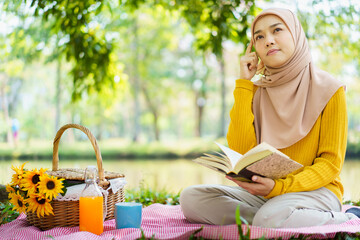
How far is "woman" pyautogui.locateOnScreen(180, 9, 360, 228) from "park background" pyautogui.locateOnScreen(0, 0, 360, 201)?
1435mm

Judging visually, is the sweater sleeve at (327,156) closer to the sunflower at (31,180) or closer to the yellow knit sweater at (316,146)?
the yellow knit sweater at (316,146)

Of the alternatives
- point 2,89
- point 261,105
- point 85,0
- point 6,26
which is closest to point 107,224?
point 261,105

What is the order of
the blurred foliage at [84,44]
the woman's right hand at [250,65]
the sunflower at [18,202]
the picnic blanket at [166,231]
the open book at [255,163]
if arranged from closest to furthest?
the open book at [255,163], the picnic blanket at [166,231], the sunflower at [18,202], the woman's right hand at [250,65], the blurred foliage at [84,44]

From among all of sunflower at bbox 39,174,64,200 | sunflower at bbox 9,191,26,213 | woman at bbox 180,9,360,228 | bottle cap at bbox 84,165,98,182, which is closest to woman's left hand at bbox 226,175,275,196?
woman at bbox 180,9,360,228

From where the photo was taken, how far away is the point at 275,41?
1.89 metres

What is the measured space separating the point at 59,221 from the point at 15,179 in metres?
0.31

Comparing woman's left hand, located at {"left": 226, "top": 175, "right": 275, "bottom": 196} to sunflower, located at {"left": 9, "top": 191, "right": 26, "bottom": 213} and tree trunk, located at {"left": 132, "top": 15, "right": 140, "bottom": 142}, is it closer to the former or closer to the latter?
sunflower, located at {"left": 9, "top": 191, "right": 26, "bottom": 213}

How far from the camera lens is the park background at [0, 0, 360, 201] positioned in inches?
144

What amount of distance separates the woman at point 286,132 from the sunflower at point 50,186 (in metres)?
0.63

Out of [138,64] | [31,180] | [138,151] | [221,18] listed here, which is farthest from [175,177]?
[138,64]

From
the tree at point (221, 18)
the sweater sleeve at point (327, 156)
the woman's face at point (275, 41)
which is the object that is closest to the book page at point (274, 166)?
the sweater sleeve at point (327, 156)

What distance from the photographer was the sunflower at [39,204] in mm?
1874

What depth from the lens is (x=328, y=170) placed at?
5.75ft

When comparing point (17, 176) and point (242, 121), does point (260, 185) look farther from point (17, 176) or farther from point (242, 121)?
point (17, 176)
